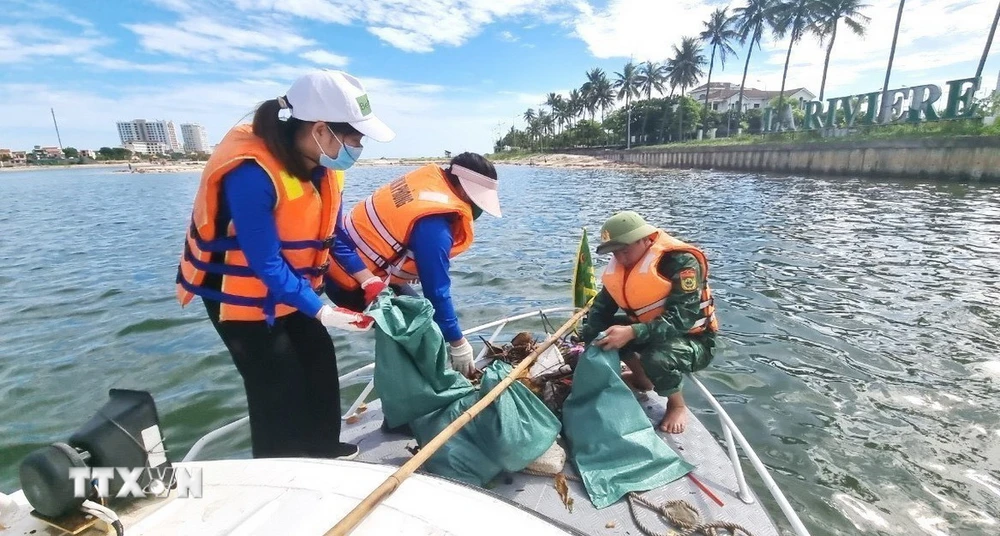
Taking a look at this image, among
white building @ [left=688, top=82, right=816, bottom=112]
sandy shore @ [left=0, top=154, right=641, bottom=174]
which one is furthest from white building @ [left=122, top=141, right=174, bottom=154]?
white building @ [left=688, top=82, right=816, bottom=112]

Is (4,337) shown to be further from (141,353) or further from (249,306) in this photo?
(249,306)

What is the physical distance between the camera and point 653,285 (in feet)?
11.9

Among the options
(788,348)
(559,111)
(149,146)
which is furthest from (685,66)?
(149,146)

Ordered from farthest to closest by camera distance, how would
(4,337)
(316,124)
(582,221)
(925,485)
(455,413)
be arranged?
(582,221)
(4,337)
(925,485)
(455,413)
(316,124)

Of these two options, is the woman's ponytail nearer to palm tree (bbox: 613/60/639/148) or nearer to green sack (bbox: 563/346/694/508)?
green sack (bbox: 563/346/694/508)

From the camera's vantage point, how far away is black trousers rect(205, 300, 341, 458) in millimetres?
2596

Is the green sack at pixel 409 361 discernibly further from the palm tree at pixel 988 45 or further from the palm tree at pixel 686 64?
the palm tree at pixel 686 64

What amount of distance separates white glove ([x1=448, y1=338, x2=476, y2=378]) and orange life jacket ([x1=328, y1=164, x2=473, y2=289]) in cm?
63

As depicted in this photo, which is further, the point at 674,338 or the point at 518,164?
the point at 518,164

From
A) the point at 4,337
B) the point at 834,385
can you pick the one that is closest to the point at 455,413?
the point at 834,385

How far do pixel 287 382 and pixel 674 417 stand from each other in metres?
2.53

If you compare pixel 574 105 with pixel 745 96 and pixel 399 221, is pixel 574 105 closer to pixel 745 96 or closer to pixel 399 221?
pixel 745 96

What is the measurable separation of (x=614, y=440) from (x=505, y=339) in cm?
357

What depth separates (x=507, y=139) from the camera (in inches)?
5359
